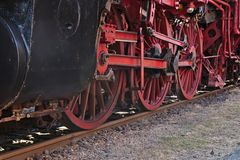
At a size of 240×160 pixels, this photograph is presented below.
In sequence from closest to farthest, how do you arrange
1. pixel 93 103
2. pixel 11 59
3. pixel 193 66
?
pixel 11 59 < pixel 93 103 < pixel 193 66

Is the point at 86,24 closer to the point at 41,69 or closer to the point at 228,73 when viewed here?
the point at 41,69

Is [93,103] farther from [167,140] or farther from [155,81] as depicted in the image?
[155,81]

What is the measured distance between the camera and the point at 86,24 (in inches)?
135

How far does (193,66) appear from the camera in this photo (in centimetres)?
753

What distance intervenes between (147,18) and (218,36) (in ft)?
12.4

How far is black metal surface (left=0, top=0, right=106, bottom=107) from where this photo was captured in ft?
9.65

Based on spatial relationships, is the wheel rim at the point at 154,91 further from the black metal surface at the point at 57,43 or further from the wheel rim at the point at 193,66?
the black metal surface at the point at 57,43

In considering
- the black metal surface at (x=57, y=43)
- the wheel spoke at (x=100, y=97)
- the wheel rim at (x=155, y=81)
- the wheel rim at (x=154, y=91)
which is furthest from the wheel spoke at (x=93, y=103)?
the black metal surface at (x=57, y=43)

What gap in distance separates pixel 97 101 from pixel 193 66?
2502mm

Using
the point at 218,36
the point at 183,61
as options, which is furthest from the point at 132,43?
the point at 218,36

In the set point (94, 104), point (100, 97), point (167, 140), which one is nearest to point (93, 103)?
point (94, 104)

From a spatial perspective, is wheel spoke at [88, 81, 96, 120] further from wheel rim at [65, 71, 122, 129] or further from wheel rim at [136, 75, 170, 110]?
A: wheel rim at [136, 75, 170, 110]

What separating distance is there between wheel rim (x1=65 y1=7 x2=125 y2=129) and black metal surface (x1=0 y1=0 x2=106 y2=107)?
52.6 inches

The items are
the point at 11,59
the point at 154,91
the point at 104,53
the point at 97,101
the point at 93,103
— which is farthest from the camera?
the point at 154,91
